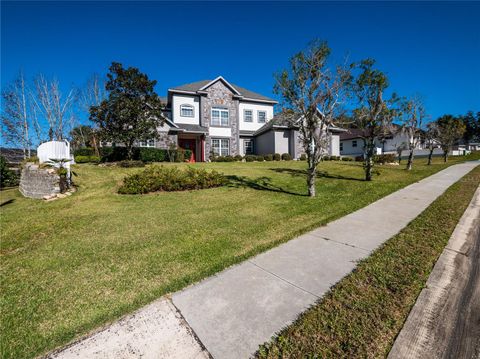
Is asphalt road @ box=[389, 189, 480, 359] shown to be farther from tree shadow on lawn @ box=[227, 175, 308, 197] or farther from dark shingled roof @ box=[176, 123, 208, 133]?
dark shingled roof @ box=[176, 123, 208, 133]

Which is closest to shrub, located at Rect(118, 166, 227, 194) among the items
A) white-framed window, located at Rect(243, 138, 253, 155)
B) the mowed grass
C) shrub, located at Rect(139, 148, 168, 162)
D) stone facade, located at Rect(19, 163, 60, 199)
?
the mowed grass

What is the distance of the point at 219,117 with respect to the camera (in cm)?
2478

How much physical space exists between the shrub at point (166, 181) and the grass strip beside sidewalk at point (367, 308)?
782 centimetres

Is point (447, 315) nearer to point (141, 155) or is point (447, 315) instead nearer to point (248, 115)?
point (141, 155)

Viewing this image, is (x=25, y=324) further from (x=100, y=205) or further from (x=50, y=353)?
(x=100, y=205)

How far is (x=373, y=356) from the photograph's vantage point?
1981mm

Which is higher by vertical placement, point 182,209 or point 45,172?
point 45,172

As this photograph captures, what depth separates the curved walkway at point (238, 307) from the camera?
213 cm

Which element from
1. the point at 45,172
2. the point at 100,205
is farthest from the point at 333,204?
the point at 45,172

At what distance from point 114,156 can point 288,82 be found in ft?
52.3

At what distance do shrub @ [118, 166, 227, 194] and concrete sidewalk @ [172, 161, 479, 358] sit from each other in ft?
21.4

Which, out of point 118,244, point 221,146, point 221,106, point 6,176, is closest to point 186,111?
point 221,106

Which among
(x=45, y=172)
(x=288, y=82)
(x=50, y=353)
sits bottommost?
(x=50, y=353)

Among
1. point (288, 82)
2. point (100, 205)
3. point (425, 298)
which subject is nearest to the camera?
point (425, 298)
